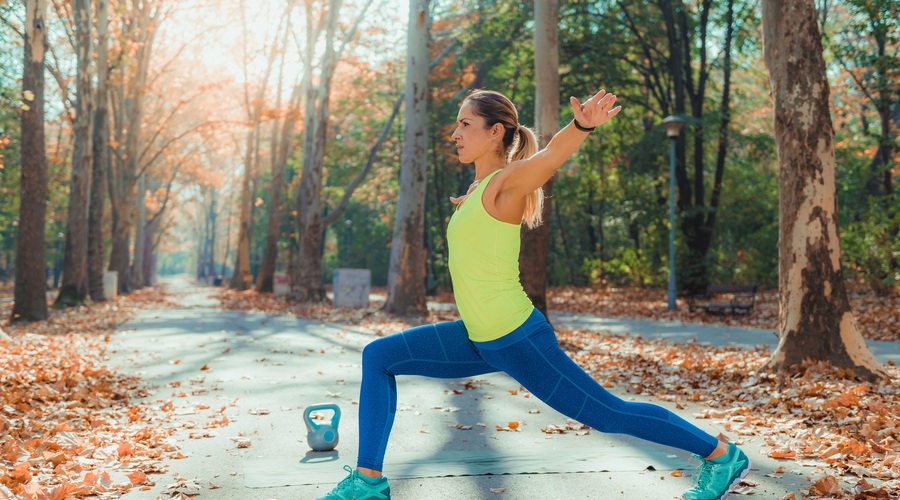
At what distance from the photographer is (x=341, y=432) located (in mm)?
6074

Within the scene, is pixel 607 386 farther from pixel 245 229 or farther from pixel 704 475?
pixel 245 229

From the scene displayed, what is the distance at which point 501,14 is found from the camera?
23.6 meters

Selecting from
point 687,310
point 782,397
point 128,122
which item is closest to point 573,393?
point 782,397

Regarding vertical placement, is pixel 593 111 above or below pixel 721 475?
above

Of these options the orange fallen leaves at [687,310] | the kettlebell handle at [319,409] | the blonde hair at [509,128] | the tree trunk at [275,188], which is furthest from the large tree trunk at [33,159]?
the tree trunk at [275,188]

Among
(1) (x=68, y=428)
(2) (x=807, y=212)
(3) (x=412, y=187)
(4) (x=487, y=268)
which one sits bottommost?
(1) (x=68, y=428)

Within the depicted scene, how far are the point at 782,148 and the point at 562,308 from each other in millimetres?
17224

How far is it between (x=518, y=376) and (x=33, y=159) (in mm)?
15047

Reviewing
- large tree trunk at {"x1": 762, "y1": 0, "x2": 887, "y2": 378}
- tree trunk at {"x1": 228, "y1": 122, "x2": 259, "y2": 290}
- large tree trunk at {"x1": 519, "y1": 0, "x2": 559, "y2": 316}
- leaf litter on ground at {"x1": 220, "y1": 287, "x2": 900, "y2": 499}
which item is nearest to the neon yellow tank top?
leaf litter on ground at {"x1": 220, "y1": 287, "x2": 900, "y2": 499}

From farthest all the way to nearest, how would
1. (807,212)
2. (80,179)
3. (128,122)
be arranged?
(128,122) → (80,179) → (807,212)

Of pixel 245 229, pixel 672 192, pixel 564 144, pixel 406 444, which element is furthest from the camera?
pixel 245 229

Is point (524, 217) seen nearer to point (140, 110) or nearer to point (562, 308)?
point (562, 308)

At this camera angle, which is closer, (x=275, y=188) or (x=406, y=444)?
(x=406, y=444)

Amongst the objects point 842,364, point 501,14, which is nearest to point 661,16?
point 501,14
